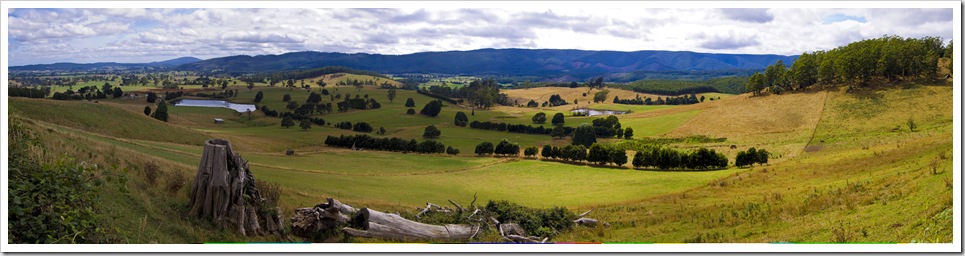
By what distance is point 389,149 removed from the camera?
3853 centimetres

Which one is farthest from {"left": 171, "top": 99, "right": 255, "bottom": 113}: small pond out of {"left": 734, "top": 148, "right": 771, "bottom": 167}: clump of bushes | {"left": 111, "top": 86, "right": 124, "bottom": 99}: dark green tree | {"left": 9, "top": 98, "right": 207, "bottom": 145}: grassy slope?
{"left": 734, "top": 148, "right": 771, "bottom": 167}: clump of bushes

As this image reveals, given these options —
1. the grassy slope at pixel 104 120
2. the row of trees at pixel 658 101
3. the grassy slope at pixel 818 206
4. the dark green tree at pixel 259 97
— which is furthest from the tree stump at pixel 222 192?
the row of trees at pixel 658 101

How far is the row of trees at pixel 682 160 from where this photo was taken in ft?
102

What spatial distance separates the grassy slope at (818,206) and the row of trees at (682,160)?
408 inches

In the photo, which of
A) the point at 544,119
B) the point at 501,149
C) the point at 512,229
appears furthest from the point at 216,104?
the point at 512,229

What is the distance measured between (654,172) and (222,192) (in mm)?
24002

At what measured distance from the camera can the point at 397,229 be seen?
10.0 meters

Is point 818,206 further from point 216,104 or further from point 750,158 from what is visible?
point 216,104

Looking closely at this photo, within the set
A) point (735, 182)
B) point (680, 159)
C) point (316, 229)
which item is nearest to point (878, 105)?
point (680, 159)

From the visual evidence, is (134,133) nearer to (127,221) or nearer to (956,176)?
(127,221)

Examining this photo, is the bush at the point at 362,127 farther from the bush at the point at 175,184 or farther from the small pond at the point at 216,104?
the bush at the point at 175,184

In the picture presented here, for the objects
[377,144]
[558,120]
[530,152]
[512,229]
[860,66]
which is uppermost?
[860,66]

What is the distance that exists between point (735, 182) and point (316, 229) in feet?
50.6

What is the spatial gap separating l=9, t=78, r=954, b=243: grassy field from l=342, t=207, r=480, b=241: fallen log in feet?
6.54
